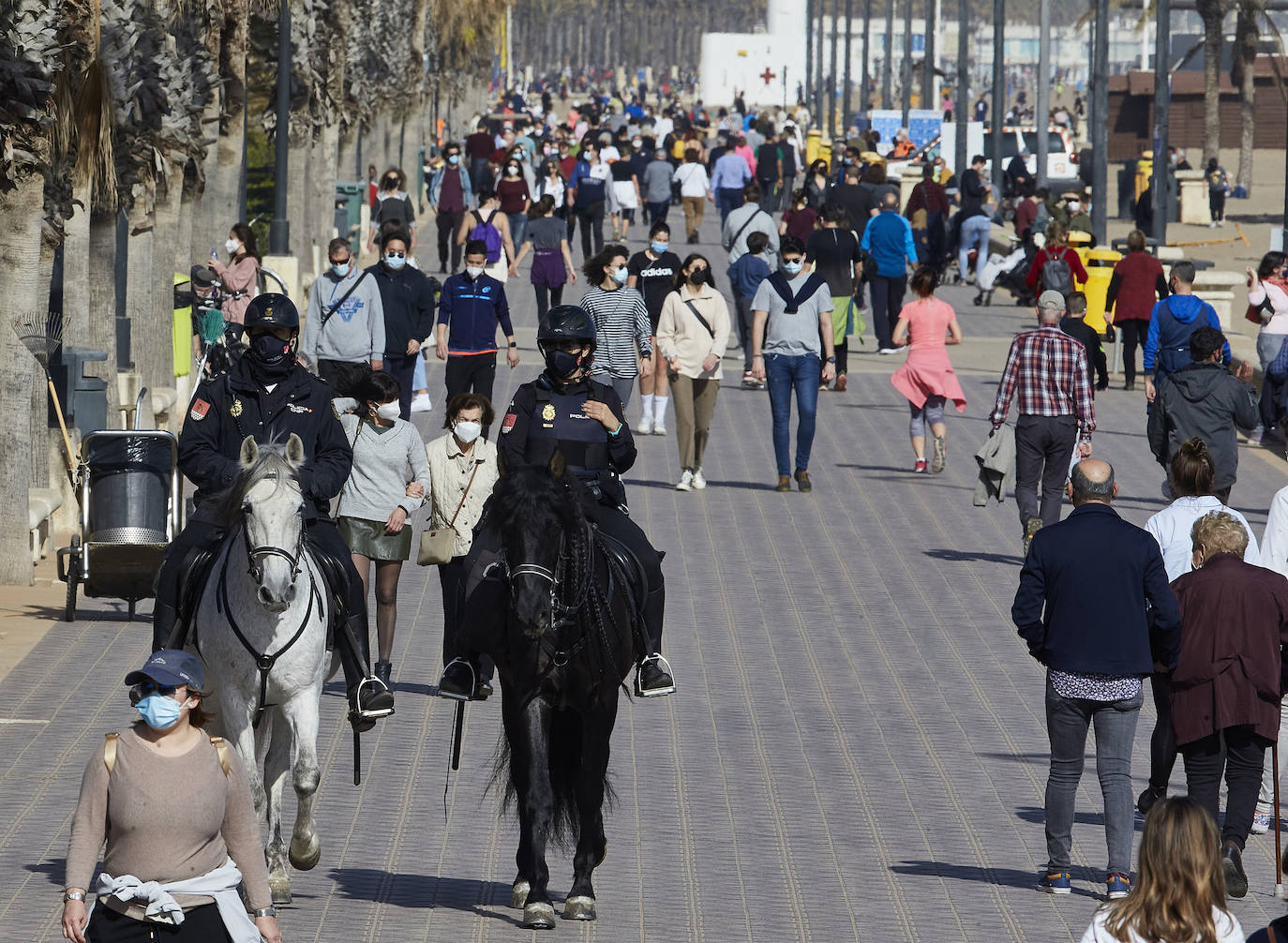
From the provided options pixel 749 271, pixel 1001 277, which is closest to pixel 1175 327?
pixel 749 271

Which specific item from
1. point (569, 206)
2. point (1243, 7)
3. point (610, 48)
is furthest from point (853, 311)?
point (610, 48)

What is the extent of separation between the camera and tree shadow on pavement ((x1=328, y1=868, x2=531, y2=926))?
28.5 ft

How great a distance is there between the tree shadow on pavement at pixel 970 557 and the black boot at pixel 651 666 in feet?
25.1

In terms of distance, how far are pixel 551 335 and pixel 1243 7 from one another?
59061 mm

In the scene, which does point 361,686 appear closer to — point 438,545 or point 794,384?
point 438,545

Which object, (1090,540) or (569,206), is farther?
(569,206)

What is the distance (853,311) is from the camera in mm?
27172

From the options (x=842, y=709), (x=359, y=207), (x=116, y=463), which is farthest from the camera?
(x=359, y=207)

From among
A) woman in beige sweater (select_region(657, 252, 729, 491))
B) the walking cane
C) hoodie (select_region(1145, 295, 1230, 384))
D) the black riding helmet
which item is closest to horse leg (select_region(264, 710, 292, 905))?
the black riding helmet

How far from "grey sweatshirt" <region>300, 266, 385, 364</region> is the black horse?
8.89 metres

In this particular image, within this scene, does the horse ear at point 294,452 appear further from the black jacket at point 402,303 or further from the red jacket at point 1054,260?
the red jacket at point 1054,260

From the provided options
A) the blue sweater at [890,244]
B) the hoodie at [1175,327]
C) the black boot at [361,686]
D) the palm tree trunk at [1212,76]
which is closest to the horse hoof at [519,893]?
the black boot at [361,686]

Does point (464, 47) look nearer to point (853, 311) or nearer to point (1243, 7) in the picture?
point (1243, 7)

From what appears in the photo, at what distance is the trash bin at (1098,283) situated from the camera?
28.9m
